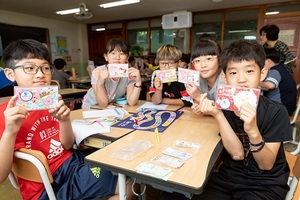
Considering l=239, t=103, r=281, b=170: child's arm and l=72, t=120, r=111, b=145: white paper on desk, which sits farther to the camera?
l=72, t=120, r=111, b=145: white paper on desk

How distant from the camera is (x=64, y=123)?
119cm

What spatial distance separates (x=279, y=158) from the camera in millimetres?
1105

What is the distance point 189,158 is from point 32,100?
32.4 inches

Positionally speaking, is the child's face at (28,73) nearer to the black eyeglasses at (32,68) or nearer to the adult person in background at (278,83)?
the black eyeglasses at (32,68)

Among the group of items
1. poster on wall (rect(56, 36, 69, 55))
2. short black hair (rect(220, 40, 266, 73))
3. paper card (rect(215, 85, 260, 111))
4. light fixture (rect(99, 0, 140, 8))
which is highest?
light fixture (rect(99, 0, 140, 8))

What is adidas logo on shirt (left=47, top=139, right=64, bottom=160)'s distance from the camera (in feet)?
3.94

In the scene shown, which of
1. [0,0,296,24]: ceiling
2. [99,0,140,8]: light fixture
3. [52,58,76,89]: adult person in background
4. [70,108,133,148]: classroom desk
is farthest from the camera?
[0,0,296,24]: ceiling

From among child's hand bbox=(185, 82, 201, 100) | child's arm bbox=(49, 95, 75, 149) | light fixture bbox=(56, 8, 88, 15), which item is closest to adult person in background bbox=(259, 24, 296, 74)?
child's hand bbox=(185, 82, 201, 100)

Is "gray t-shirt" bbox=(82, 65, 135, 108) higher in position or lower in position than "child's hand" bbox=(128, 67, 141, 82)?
lower

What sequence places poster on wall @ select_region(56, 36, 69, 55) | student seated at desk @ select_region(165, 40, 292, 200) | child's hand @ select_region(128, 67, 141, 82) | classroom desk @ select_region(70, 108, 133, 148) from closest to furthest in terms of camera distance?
student seated at desk @ select_region(165, 40, 292, 200) < classroom desk @ select_region(70, 108, 133, 148) < child's hand @ select_region(128, 67, 141, 82) < poster on wall @ select_region(56, 36, 69, 55)

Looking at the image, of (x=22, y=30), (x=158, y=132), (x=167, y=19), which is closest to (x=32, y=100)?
(x=158, y=132)

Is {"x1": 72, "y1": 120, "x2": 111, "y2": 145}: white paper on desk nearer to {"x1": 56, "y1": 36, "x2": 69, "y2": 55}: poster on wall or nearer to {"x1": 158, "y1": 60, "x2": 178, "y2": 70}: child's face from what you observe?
{"x1": 158, "y1": 60, "x2": 178, "y2": 70}: child's face

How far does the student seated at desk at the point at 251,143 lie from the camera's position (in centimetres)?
102

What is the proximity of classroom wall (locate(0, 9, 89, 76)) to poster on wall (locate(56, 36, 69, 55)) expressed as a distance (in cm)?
12
